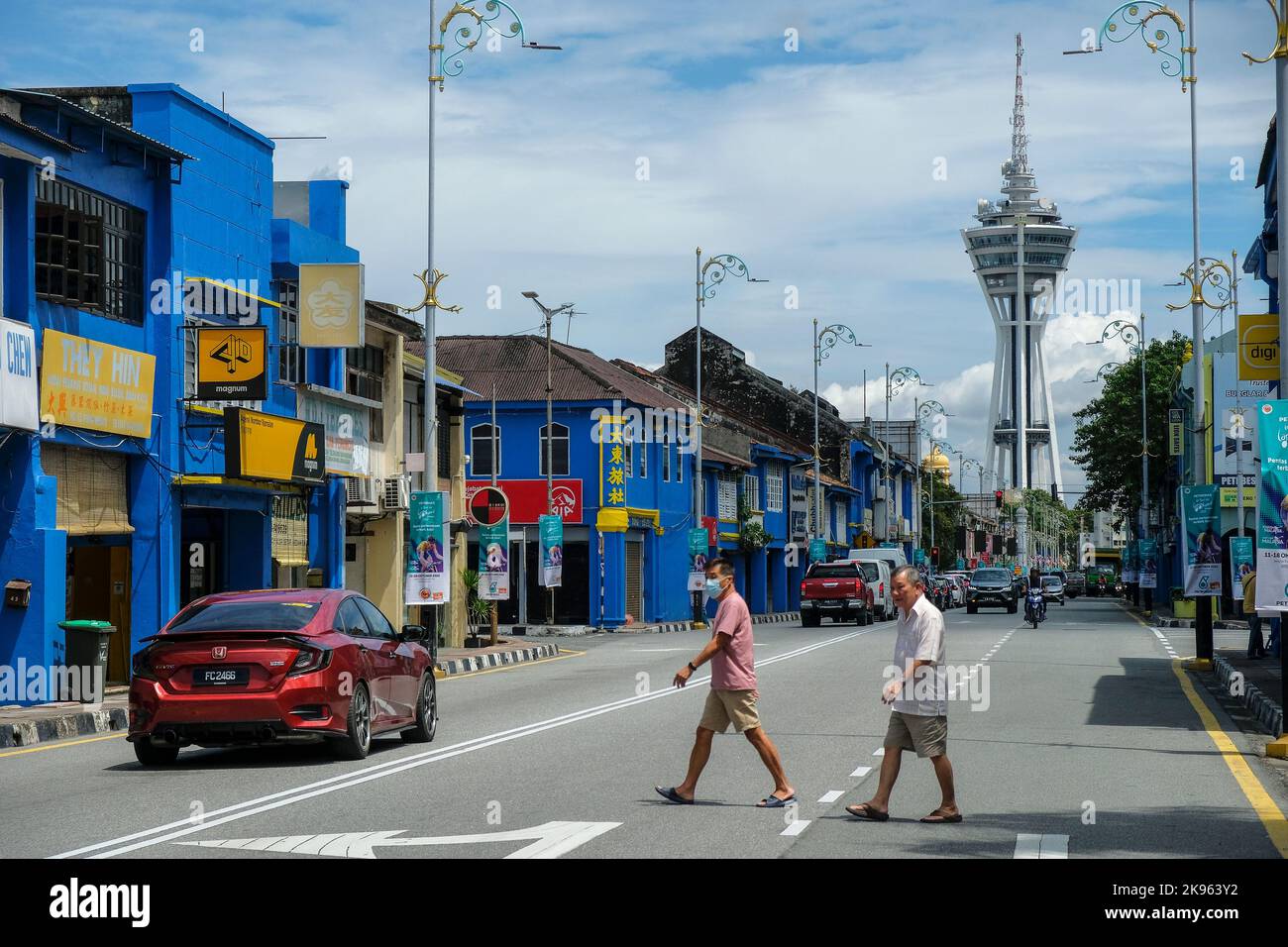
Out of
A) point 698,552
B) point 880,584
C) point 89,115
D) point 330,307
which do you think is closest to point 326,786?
point 89,115

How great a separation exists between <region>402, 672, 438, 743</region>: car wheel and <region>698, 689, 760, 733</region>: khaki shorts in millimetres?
5157

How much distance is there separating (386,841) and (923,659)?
11.4 ft

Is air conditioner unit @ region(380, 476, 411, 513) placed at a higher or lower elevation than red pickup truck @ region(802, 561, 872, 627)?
higher

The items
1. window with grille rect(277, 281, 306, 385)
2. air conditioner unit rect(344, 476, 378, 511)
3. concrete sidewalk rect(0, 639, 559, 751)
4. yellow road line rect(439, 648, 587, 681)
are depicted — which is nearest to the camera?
concrete sidewalk rect(0, 639, 559, 751)

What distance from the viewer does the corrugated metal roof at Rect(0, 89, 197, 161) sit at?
847 inches

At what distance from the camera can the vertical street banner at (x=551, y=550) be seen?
39750 mm

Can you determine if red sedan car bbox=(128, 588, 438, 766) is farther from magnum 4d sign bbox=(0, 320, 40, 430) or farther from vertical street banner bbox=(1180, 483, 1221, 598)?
vertical street banner bbox=(1180, 483, 1221, 598)

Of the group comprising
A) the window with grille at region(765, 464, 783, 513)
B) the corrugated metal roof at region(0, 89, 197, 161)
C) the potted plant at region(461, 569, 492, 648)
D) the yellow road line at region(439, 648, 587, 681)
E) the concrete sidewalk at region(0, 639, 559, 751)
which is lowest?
the yellow road line at region(439, 648, 587, 681)

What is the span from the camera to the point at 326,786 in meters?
12.7

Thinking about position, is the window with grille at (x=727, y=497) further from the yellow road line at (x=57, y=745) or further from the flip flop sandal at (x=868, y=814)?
the flip flop sandal at (x=868, y=814)

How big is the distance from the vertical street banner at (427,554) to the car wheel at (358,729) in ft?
44.6

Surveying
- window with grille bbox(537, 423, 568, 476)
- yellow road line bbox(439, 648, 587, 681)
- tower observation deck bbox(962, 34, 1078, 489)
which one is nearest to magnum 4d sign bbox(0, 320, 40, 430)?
yellow road line bbox(439, 648, 587, 681)
